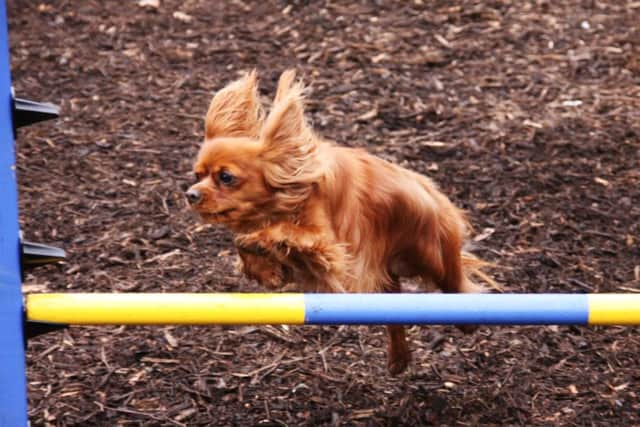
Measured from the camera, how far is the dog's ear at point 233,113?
402 centimetres

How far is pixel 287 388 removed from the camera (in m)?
4.39

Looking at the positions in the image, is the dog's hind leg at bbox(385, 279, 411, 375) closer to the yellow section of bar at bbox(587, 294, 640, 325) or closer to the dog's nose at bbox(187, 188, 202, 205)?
the dog's nose at bbox(187, 188, 202, 205)

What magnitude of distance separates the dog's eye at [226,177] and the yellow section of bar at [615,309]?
1.27m

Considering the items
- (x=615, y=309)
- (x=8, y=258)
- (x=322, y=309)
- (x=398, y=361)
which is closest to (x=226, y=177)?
(x=322, y=309)

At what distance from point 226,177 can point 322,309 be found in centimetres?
87

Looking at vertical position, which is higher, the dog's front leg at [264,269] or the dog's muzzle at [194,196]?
the dog's muzzle at [194,196]

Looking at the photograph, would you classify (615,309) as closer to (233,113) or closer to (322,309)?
(322,309)

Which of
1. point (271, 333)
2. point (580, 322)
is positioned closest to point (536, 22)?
point (271, 333)

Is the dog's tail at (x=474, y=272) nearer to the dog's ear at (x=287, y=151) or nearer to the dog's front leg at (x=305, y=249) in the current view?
the dog's front leg at (x=305, y=249)

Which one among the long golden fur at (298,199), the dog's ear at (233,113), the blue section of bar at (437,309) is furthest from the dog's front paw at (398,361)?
the blue section of bar at (437,309)

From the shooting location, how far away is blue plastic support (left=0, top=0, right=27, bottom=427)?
2912mm

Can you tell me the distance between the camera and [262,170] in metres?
3.84

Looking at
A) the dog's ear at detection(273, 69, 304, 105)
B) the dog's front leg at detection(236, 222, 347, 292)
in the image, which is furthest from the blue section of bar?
the dog's ear at detection(273, 69, 304, 105)

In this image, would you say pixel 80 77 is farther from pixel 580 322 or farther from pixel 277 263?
pixel 580 322
